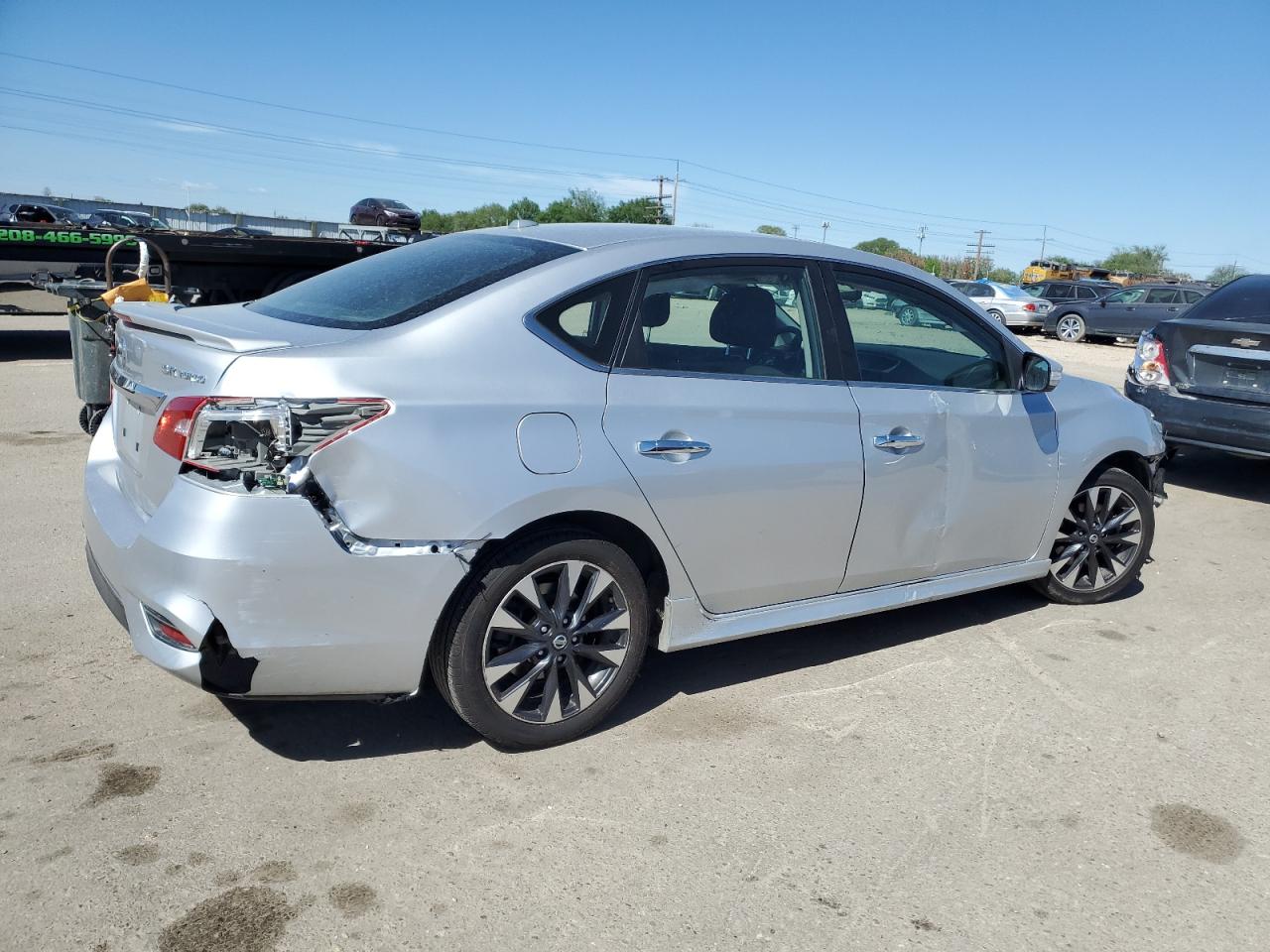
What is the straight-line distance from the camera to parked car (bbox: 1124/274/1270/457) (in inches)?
287

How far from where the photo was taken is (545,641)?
132 inches

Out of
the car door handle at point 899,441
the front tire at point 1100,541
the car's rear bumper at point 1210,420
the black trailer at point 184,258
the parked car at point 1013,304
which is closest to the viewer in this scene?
the car door handle at point 899,441

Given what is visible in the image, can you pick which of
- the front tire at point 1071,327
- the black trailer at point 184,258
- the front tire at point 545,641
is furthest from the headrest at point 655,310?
the front tire at point 1071,327

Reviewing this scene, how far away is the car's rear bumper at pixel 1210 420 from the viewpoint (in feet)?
23.7

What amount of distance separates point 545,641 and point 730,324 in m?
1.37

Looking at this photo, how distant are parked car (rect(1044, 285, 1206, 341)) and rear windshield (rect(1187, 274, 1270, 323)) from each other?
18.2 meters

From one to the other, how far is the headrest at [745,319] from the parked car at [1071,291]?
30914 mm

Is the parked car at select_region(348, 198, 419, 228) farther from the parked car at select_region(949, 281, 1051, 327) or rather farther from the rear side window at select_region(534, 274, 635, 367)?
the rear side window at select_region(534, 274, 635, 367)

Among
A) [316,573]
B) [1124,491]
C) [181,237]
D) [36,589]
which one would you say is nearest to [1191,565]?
[1124,491]

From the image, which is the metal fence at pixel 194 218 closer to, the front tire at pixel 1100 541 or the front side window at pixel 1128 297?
the front side window at pixel 1128 297

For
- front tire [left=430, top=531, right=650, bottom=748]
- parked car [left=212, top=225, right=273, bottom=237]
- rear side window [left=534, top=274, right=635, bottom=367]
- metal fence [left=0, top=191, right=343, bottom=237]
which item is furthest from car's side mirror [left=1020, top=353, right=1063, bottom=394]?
metal fence [left=0, top=191, right=343, bottom=237]

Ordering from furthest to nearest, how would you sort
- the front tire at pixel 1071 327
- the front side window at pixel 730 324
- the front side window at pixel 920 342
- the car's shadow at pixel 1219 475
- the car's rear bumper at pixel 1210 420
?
the front tire at pixel 1071 327
the car's shadow at pixel 1219 475
the car's rear bumper at pixel 1210 420
the front side window at pixel 920 342
the front side window at pixel 730 324

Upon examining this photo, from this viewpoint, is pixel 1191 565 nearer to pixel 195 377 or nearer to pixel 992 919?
pixel 992 919

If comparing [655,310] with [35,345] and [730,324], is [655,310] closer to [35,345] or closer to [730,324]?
[730,324]
